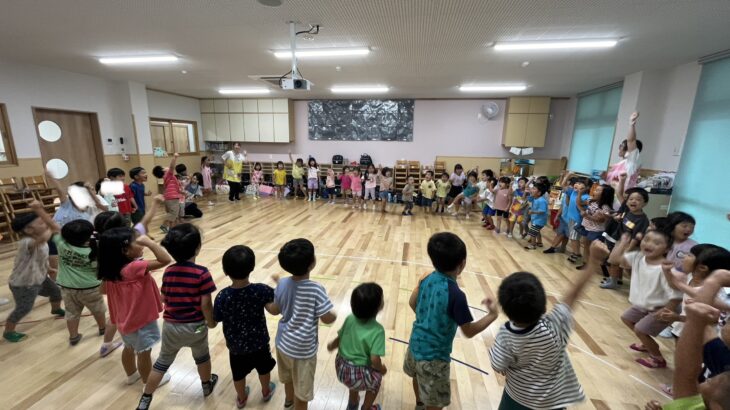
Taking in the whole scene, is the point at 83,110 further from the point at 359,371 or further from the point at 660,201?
the point at 660,201

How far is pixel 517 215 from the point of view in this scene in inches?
204

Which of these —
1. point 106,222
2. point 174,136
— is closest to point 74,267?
point 106,222

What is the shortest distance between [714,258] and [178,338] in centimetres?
298

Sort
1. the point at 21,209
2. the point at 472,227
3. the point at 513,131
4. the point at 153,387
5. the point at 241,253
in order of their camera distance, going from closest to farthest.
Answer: the point at 241,253 < the point at 153,387 < the point at 21,209 < the point at 472,227 < the point at 513,131

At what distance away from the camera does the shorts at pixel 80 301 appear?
6.85 feet

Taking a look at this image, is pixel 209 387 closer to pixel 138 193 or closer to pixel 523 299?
pixel 523 299

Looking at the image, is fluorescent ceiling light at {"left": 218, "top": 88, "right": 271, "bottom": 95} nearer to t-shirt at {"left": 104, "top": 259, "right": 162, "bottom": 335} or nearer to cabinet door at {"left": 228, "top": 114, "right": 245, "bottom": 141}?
cabinet door at {"left": 228, "top": 114, "right": 245, "bottom": 141}

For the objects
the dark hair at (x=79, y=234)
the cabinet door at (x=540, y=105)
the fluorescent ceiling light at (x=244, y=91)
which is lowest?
the dark hair at (x=79, y=234)

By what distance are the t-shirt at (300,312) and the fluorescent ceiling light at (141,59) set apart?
4862mm

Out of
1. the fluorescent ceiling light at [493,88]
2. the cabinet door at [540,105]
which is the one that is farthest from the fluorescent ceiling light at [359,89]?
the cabinet door at [540,105]

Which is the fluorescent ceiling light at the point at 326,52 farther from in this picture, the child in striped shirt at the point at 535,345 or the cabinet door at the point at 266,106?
the cabinet door at the point at 266,106

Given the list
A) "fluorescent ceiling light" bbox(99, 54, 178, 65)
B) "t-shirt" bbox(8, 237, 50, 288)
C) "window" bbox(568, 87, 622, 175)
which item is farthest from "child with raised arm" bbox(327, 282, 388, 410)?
"window" bbox(568, 87, 622, 175)

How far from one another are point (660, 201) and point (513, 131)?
3.69 metres

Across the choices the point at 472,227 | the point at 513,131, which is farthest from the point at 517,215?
the point at 513,131
